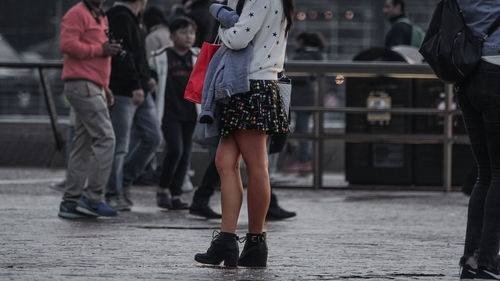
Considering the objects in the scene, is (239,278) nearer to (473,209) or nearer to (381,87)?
(473,209)

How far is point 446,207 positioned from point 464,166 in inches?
84.4

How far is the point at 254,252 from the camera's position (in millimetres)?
5203

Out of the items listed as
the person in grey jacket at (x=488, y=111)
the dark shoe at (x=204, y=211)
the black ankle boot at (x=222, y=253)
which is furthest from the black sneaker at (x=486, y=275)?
the dark shoe at (x=204, y=211)

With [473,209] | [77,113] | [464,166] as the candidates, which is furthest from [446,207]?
[473,209]

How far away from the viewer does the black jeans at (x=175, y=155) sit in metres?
8.70

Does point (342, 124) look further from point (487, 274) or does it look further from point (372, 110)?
point (487, 274)

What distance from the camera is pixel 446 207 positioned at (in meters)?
9.24

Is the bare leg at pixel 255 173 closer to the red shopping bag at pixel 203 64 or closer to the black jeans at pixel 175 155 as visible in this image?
the red shopping bag at pixel 203 64

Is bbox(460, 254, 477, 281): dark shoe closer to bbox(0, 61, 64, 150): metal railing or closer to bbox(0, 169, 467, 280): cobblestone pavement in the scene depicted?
bbox(0, 169, 467, 280): cobblestone pavement

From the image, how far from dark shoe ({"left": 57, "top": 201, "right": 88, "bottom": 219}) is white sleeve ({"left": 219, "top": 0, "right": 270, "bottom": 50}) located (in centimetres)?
283

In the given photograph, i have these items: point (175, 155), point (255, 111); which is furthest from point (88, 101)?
point (255, 111)

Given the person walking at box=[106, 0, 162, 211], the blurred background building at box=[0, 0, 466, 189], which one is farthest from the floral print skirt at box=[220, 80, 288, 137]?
the person walking at box=[106, 0, 162, 211]

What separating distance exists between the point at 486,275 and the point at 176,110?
4358mm

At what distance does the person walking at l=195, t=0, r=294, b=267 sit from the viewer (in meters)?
5.17
